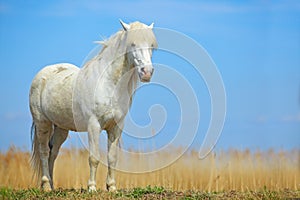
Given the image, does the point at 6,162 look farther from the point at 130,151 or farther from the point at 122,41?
the point at 122,41

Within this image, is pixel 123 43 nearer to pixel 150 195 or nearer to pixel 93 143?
pixel 93 143

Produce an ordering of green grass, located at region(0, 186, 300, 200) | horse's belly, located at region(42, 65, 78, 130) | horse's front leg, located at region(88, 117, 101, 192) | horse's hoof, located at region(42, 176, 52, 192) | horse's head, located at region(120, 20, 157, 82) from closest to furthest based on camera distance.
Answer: green grass, located at region(0, 186, 300, 200) → horse's head, located at region(120, 20, 157, 82) → horse's front leg, located at region(88, 117, 101, 192) → horse's belly, located at region(42, 65, 78, 130) → horse's hoof, located at region(42, 176, 52, 192)

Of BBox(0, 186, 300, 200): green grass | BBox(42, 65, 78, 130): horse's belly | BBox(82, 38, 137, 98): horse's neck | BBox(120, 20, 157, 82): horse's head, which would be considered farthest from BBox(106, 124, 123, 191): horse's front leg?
BBox(120, 20, 157, 82): horse's head

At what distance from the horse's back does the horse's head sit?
1.24 meters

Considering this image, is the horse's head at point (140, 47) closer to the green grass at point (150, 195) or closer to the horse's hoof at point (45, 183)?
the green grass at point (150, 195)

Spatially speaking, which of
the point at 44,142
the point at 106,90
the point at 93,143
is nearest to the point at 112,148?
the point at 93,143

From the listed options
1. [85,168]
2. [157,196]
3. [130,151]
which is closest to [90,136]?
[157,196]

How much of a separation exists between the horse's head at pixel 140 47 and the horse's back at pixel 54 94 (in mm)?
1237

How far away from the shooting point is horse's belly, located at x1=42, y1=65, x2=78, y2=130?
7484mm

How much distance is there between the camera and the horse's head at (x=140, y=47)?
6.39m

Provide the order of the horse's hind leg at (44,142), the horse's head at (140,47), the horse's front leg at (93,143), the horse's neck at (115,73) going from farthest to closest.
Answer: the horse's hind leg at (44,142) < the horse's neck at (115,73) < the horse's front leg at (93,143) < the horse's head at (140,47)

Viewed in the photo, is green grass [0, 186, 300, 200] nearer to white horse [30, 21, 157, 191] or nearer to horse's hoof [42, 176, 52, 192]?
white horse [30, 21, 157, 191]

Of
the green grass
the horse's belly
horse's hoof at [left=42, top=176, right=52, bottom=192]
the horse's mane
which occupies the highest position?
the horse's mane

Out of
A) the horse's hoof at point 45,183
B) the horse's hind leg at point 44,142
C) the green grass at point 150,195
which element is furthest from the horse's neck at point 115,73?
the horse's hoof at point 45,183
